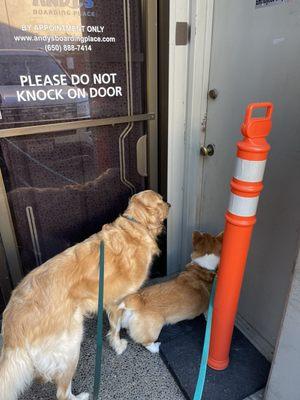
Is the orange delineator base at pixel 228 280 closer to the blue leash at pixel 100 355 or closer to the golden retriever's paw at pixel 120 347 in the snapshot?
the blue leash at pixel 100 355

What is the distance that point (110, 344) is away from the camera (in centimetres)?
241

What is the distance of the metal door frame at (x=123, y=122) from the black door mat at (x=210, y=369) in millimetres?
1429

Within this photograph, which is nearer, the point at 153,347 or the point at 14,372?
the point at 14,372

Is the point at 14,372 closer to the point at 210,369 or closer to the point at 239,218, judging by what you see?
the point at 210,369

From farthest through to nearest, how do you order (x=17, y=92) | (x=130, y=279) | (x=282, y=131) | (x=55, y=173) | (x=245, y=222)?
1. (x=55, y=173)
2. (x=130, y=279)
3. (x=17, y=92)
4. (x=282, y=131)
5. (x=245, y=222)

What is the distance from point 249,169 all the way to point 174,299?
1.25 metres

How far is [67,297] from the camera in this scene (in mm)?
1852

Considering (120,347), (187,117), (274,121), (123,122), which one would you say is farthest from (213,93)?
(120,347)

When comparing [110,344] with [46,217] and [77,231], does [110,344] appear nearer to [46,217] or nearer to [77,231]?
[77,231]

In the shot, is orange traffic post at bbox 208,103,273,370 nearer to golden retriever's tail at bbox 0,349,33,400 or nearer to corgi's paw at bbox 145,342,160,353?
corgi's paw at bbox 145,342,160,353

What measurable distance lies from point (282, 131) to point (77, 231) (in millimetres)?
1837

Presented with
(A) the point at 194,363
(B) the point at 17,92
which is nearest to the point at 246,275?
(A) the point at 194,363

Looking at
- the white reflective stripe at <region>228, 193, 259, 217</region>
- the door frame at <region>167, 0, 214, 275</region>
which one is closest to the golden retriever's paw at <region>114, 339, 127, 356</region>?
the door frame at <region>167, 0, 214, 275</region>

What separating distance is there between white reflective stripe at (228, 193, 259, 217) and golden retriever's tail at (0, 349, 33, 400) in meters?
1.42
